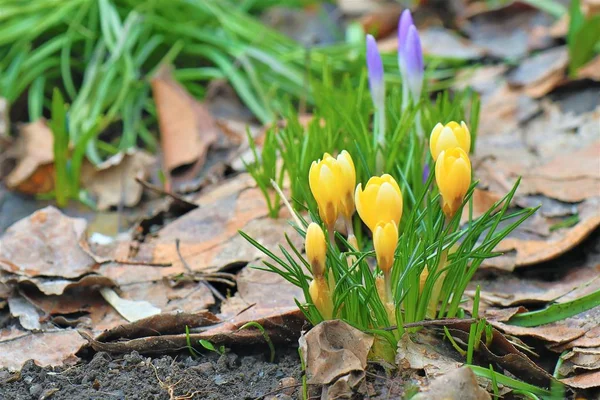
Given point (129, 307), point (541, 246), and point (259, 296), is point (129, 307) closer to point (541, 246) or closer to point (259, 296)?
point (259, 296)

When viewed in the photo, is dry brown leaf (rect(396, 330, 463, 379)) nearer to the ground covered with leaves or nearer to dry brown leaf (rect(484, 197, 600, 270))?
the ground covered with leaves

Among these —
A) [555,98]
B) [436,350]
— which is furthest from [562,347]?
[555,98]

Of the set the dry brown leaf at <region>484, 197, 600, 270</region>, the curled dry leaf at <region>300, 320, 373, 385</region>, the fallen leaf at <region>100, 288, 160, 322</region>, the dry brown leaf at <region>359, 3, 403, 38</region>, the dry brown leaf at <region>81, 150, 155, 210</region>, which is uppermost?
the dry brown leaf at <region>359, 3, 403, 38</region>

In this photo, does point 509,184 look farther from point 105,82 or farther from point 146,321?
point 105,82

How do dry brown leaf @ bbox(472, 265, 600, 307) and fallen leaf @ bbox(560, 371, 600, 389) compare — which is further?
dry brown leaf @ bbox(472, 265, 600, 307)

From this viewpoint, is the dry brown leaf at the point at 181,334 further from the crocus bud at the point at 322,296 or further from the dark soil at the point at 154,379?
the crocus bud at the point at 322,296

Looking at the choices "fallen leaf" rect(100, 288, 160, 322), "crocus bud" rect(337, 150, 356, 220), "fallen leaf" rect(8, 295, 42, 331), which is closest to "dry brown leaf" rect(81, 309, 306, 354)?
"fallen leaf" rect(100, 288, 160, 322)

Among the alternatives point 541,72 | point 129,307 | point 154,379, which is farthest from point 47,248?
point 541,72
